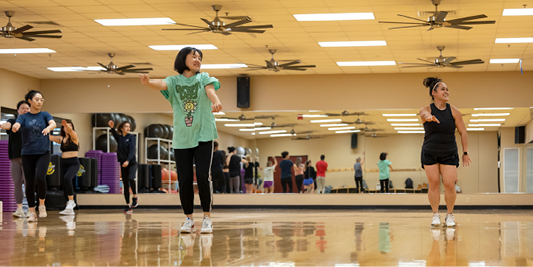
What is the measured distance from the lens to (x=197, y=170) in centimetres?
437

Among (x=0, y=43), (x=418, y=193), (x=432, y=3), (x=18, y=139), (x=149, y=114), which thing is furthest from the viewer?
(x=149, y=114)

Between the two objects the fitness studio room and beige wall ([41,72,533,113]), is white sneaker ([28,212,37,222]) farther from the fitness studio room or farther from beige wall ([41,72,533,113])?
beige wall ([41,72,533,113])

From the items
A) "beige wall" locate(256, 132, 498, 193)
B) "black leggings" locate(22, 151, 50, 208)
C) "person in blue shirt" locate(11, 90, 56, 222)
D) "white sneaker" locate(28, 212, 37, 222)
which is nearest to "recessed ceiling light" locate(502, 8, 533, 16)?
"beige wall" locate(256, 132, 498, 193)

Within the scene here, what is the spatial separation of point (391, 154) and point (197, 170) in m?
Answer: 10.1

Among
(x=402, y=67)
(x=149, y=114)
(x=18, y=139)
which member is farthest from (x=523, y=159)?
(x=18, y=139)

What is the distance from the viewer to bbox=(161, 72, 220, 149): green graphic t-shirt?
14.2 ft

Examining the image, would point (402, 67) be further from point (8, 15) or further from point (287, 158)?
point (8, 15)

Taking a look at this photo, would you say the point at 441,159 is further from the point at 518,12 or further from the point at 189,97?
the point at 518,12

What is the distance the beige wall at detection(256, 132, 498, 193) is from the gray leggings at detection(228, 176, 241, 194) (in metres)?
0.79

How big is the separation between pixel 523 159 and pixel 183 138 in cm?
1155

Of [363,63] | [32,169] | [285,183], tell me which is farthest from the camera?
[285,183]

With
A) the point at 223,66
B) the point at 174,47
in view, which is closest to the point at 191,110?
the point at 174,47

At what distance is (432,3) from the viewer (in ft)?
26.9

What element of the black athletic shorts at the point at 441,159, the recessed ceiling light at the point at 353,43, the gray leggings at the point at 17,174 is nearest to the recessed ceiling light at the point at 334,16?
the recessed ceiling light at the point at 353,43
